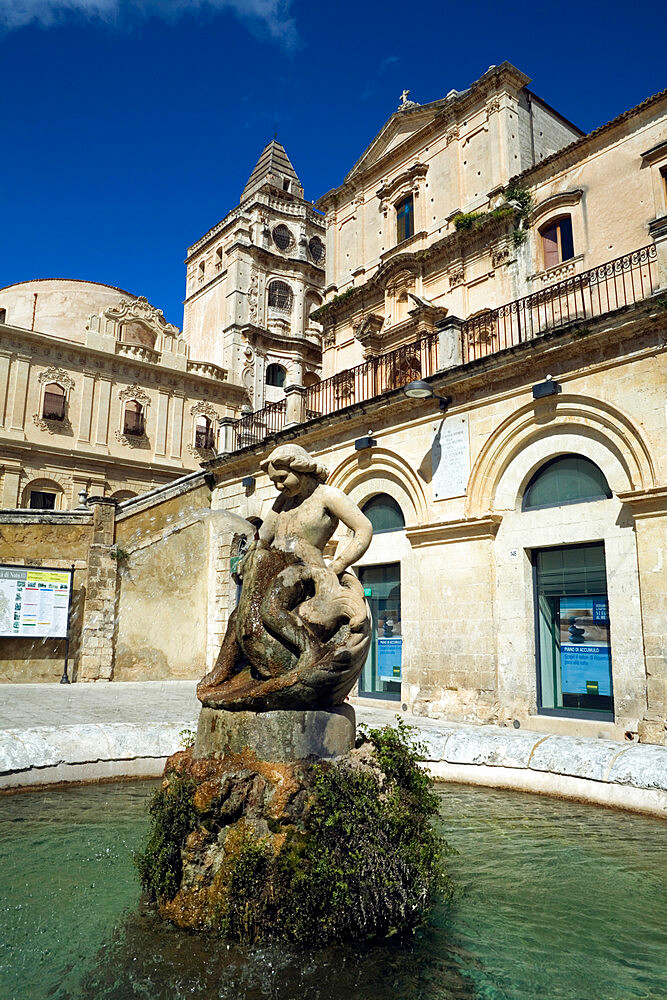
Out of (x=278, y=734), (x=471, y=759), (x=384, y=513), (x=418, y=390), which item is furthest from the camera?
(x=384, y=513)

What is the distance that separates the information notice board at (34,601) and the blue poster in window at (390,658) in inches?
275

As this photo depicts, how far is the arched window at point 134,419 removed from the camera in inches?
1214

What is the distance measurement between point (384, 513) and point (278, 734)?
10.2 metres

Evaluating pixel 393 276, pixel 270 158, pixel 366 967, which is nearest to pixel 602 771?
pixel 366 967

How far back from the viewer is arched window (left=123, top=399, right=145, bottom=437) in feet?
101

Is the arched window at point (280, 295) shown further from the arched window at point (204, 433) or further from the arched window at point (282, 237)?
the arched window at point (204, 433)

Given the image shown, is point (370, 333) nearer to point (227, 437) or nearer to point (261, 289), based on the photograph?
point (227, 437)

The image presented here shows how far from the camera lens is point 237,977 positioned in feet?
10.0

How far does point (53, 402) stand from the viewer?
29.0 metres

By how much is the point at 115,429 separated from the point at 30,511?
14506mm

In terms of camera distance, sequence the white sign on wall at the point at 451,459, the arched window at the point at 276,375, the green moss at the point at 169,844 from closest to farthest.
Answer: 1. the green moss at the point at 169,844
2. the white sign on wall at the point at 451,459
3. the arched window at the point at 276,375

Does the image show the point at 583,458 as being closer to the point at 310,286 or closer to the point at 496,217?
the point at 496,217

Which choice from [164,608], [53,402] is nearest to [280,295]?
[53,402]

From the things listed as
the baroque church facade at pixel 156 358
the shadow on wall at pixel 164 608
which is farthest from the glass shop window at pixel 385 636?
the baroque church facade at pixel 156 358
